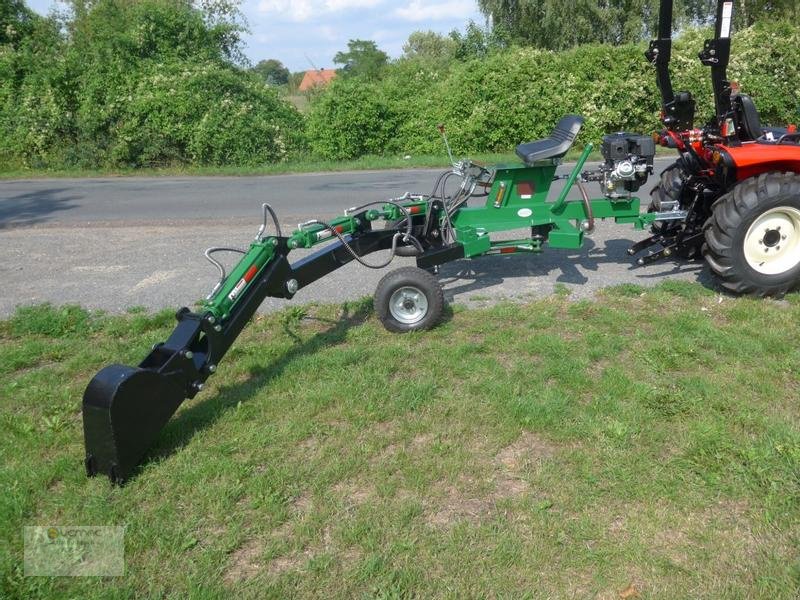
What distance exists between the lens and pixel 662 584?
2.71m

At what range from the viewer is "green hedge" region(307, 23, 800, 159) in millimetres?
17734

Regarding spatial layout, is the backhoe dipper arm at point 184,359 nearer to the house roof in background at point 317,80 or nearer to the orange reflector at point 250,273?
the orange reflector at point 250,273

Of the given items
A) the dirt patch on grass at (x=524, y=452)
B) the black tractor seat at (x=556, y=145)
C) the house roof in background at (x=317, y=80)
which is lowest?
the dirt patch on grass at (x=524, y=452)

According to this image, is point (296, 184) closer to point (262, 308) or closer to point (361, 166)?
point (361, 166)

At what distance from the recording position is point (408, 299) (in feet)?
17.5

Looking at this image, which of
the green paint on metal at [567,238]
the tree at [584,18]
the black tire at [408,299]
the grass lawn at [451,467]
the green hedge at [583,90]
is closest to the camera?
the grass lawn at [451,467]

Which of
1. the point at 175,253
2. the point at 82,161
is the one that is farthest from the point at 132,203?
the point at 82,161

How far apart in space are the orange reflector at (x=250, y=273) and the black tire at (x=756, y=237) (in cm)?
376

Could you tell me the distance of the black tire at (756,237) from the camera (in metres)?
5.40

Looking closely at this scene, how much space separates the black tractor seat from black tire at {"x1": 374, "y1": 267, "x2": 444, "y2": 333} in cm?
141

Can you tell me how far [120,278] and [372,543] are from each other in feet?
17.8

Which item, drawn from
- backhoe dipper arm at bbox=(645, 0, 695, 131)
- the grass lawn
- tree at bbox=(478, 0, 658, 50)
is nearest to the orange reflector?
the grass lawn

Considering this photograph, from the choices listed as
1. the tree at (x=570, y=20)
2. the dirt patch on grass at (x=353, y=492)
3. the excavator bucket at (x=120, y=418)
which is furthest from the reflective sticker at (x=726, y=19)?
the tree at (x=570, y=20)

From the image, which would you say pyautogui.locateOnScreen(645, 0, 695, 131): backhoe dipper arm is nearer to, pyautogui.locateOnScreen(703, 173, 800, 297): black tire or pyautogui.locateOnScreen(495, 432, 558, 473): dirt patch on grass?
pyautogui.locateOnScreen(703, 173, 800, 297): black tire
